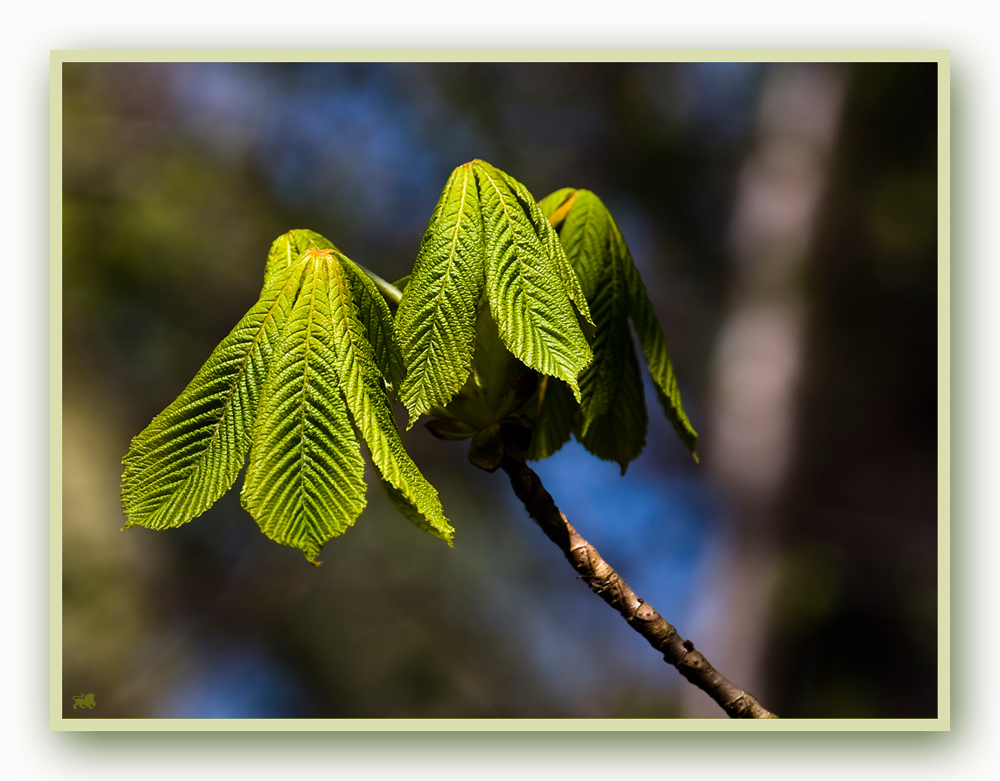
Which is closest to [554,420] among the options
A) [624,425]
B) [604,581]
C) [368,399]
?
[624,425]

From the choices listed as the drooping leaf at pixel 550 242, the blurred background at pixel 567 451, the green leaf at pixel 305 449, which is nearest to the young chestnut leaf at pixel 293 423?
the green leaf at pixel 305 449

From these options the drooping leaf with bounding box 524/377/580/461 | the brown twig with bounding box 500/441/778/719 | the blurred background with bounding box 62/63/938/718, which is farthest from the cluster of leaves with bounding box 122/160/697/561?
the blurred background with bounding box 62/63/938/718

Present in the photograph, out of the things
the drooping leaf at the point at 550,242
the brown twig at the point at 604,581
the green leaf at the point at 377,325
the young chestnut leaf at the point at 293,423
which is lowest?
the brown twig at the point at 604,581

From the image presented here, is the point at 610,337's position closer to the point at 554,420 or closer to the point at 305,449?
the point at 554,420

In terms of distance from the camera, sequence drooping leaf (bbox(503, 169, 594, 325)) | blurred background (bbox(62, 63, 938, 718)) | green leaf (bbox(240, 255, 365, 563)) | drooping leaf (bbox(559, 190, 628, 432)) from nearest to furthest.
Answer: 1. green leaf (bbox(240, 255, 365, 563))
2. drooping leaf (bbox(503, 169, 594, 325))
3. drooping leaf (bbox(559, 190, 628, 432))
4. blurred background (bbox(62, 63, 938, 718))

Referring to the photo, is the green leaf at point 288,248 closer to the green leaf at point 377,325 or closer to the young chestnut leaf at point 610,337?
the green leaf at point 377,325

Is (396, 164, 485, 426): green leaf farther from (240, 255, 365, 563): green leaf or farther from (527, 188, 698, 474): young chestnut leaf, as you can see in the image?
(527, 188, 698, 474): young chestnut leaf
